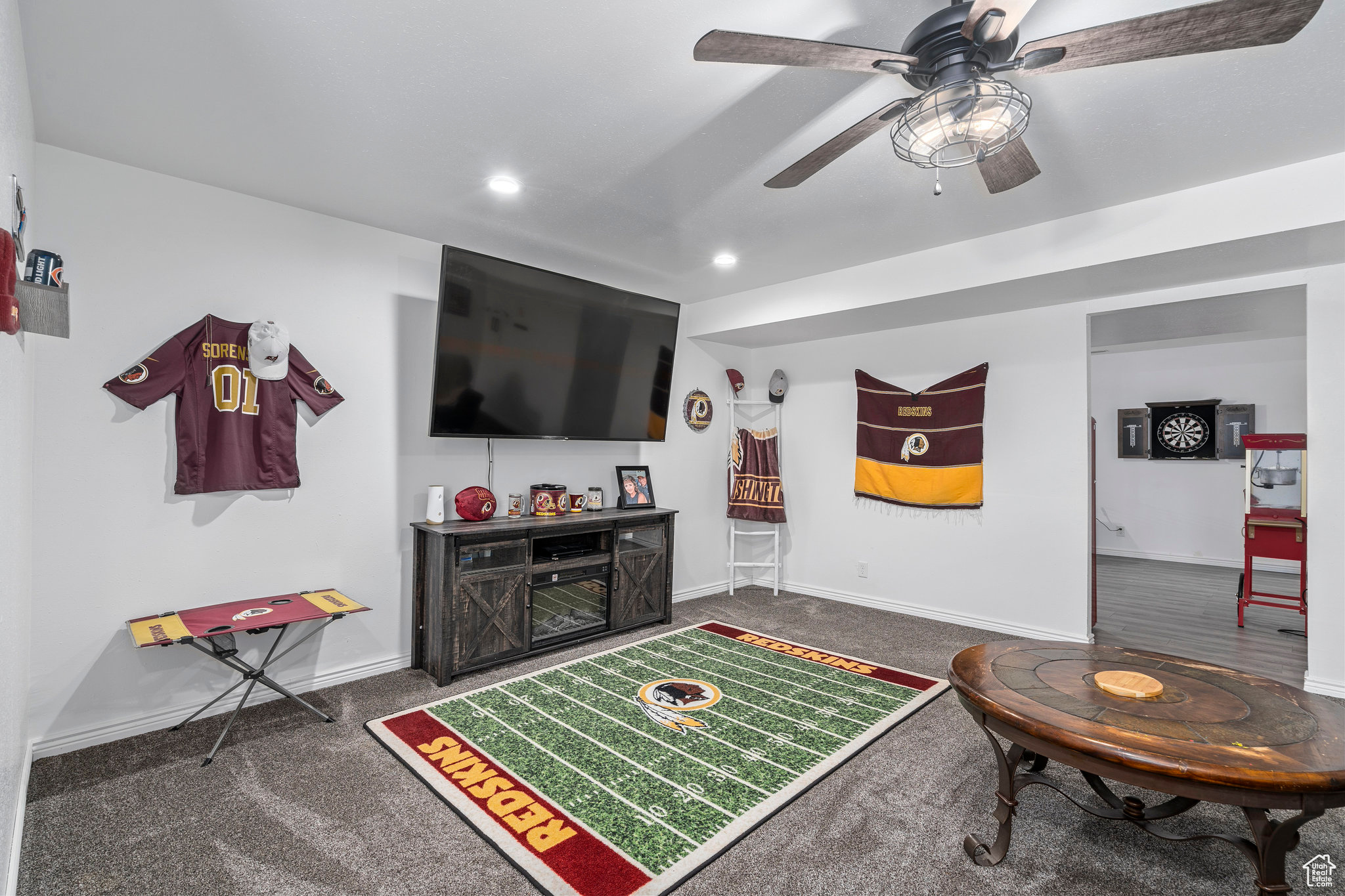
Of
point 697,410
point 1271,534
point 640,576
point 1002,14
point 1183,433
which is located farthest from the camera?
point 1183,433

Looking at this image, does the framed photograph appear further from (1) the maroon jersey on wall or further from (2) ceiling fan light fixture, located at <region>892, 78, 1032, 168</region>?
(2) ceiling fan light fixture, located at <region>892, 78, 1032, 168</region>

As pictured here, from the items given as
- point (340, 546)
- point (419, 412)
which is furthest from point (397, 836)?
point (419, 412)

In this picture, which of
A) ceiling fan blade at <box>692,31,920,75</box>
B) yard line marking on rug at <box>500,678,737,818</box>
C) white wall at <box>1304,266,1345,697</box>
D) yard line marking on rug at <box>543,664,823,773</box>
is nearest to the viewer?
ceiling fan blade at <box>692,31,920,75</box>

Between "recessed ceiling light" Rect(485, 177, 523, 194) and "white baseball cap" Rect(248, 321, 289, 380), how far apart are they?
1.27 meters

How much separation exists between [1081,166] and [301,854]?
3.97m

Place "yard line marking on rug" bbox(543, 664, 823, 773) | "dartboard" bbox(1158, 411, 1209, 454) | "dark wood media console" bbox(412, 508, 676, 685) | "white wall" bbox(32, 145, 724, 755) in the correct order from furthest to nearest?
"dartboard" bbox(1158, 411, 1209, 454)
"dark wood media console" bbox(412, 508, 676, 685)
"white wall" bbox(32, 145, 724, 755)
"yard line marking on rug" bbox(543, 664, 823, 773)

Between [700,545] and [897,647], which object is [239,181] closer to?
[700,545]

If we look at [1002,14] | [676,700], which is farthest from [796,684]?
[1002,14]

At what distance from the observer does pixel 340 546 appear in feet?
10.8

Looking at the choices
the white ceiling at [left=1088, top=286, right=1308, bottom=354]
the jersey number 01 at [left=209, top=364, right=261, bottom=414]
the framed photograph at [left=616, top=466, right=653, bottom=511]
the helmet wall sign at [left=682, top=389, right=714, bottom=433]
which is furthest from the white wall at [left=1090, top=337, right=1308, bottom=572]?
the jersey number 01 at [left=209, top=364, right=261, bottom=414]

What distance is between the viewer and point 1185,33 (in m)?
1.36

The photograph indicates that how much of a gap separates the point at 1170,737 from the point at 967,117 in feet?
5.79

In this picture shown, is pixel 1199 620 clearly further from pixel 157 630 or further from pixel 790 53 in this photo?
pixel 157 630

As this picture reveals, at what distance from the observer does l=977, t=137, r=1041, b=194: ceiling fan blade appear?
6.26ft
